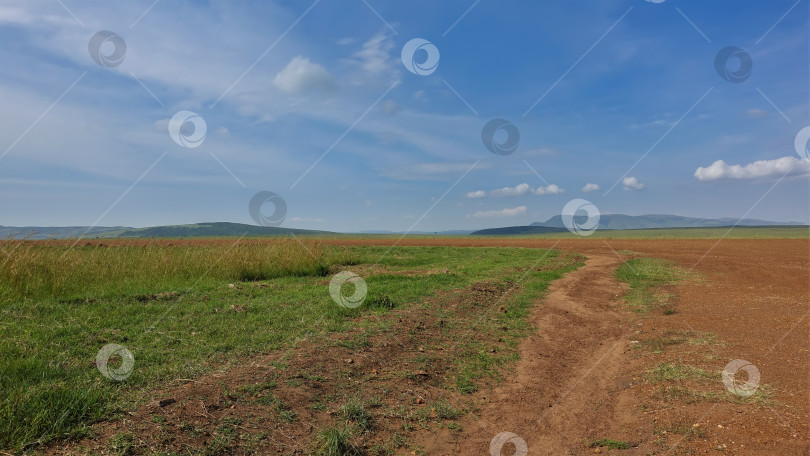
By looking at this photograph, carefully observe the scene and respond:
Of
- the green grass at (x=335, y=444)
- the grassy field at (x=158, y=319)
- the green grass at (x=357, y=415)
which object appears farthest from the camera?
the green grass at (x=357, y=415)

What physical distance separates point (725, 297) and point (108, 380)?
13.9m

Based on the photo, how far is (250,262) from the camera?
1442 cm

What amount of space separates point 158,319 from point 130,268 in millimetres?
5984

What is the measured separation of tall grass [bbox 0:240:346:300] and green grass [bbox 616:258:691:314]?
10.6 meters

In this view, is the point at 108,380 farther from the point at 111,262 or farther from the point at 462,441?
the point at 111,262

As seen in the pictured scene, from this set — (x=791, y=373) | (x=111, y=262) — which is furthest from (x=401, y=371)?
(x=111, y=262)

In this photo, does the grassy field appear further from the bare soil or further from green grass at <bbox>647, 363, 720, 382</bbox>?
green grass at <bbox>647, 363, 720, 382</bbox>

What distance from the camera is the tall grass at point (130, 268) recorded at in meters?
9.10

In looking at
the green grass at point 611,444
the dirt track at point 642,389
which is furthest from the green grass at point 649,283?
the green grass at point 611,444

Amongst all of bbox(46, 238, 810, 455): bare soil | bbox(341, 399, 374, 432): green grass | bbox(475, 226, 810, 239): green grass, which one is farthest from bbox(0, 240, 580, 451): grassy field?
bbox(475, 226, 810, 239): green grass

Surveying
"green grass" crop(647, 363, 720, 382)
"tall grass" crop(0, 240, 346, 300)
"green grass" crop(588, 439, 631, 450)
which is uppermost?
"tall grass" crop(0, 240, 346, 300)

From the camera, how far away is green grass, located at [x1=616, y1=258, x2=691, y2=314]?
35.5 ft

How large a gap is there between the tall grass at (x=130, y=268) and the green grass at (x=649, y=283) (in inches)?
418

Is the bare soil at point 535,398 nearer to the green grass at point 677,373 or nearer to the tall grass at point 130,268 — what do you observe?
the green grass at point 677,373
